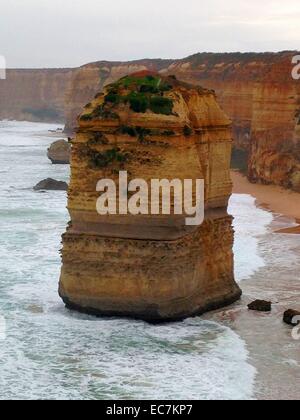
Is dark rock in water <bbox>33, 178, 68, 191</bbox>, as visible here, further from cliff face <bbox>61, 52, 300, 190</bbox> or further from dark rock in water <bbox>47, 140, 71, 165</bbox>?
dark rock in water <bbox>47, 140, 71, 165</bbox>

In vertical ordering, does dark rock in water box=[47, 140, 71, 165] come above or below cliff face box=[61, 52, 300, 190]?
below

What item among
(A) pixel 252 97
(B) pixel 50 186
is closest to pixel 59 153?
(A) pixel 252 97

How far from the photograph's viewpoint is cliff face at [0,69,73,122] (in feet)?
461

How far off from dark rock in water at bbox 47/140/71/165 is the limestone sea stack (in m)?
39.5

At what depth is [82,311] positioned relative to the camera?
17188 millimetres

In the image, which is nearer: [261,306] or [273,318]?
[273,318]

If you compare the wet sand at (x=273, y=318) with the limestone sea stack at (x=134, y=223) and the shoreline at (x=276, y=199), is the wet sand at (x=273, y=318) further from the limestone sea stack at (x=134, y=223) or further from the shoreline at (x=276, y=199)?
the shoreline at (x=276, y=199)

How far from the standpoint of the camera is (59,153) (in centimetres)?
5709

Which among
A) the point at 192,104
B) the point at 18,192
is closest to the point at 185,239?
the point at 192,104

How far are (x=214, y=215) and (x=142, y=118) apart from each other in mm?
3405

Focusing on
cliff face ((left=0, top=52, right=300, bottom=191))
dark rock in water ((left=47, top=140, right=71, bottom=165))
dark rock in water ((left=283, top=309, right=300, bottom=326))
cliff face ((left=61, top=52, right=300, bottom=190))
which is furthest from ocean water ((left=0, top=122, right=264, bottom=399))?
dark rock in water ((left=47, top=140, right=71, bottom=165))

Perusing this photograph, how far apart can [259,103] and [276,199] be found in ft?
28.9

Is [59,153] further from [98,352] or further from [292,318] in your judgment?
[98,352]
